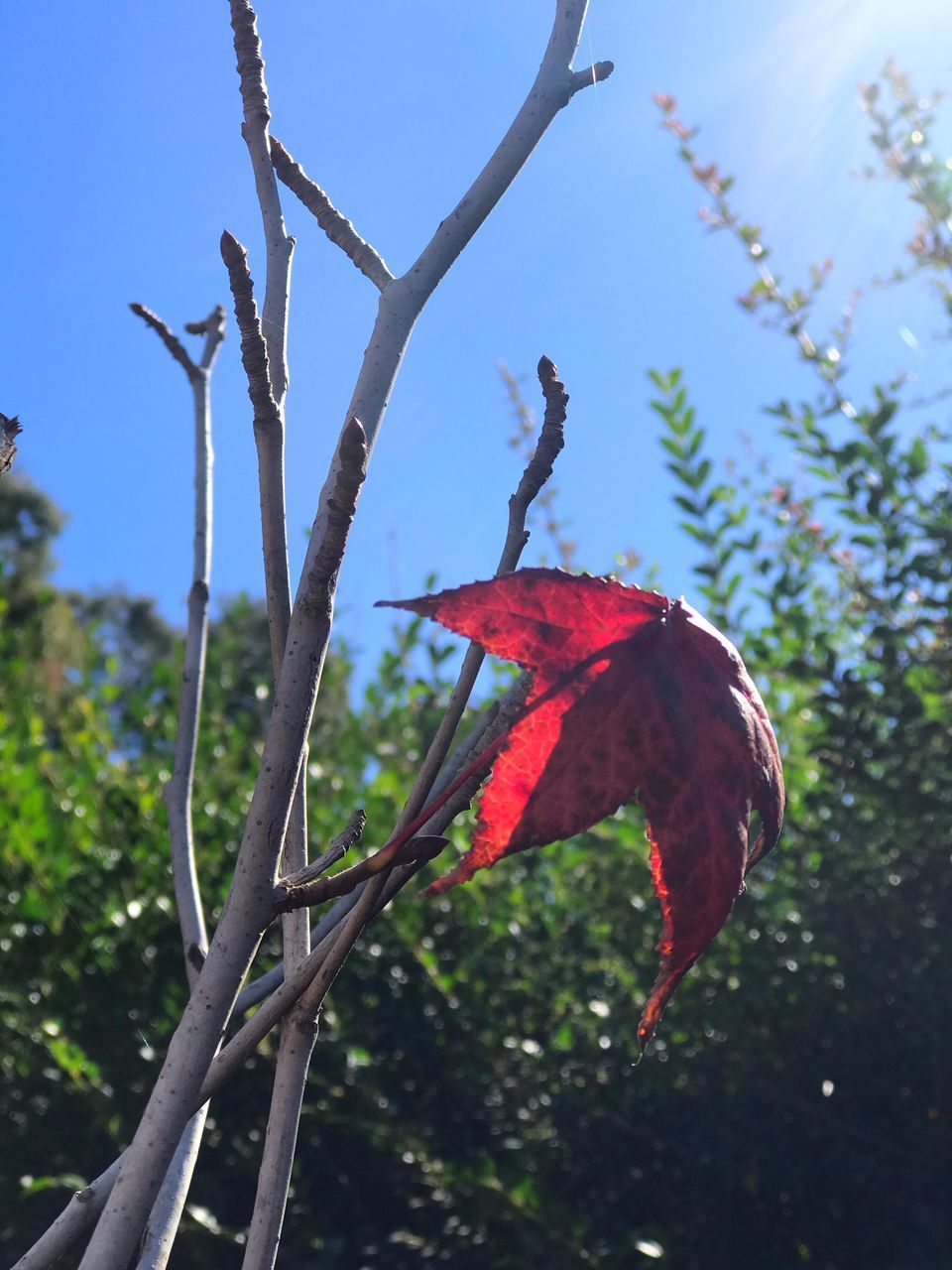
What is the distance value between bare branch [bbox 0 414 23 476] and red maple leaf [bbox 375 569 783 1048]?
24 centimetres

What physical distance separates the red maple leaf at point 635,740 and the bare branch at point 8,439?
0.24 m

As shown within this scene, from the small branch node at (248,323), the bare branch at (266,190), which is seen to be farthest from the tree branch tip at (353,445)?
the bare branch at (266,190)

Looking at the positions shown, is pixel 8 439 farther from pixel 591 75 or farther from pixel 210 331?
pixel 210 331

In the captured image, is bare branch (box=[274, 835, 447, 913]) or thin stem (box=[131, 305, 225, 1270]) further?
thin stem (box=[131, 305, 225, 1270])

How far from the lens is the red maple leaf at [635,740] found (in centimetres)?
59

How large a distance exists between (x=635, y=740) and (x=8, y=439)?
39 centimetres

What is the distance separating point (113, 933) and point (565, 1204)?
1134 mm

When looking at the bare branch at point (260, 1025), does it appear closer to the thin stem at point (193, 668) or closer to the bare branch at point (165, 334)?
the thin stem at point (193, 668)

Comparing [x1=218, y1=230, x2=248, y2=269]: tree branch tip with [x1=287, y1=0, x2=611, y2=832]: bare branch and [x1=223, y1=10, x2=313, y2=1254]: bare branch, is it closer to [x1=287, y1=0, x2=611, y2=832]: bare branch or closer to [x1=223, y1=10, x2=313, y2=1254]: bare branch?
[x1=223, y1=10, x2=313, y2=1254]: bare branch

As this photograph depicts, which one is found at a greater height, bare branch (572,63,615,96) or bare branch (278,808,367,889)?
bare branch (572,63,615,96)

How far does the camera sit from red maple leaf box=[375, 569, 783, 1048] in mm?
593

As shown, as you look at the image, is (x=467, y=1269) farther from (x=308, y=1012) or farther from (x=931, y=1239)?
(x=308, y=1012)

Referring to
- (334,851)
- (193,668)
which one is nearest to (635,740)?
(334,851)

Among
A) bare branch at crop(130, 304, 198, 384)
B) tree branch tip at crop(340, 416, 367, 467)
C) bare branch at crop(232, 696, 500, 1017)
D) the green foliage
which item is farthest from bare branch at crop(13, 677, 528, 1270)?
the green foliage
